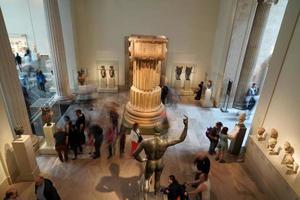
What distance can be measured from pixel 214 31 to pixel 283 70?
6.51 meters

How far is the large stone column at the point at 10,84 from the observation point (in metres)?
5.30

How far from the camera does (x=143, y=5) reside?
35.7 feet

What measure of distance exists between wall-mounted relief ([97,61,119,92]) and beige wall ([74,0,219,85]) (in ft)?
0.93

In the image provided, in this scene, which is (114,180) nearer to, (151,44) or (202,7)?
(151,44)

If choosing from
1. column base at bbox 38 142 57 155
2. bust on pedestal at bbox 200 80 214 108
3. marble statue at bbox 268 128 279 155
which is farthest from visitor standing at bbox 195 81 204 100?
column base at bbox 38 142 57 155

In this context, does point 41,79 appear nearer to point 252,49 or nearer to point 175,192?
point 175,192

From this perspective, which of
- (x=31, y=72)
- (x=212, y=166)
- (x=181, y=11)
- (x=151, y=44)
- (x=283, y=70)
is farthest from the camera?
(x=31, y=72)

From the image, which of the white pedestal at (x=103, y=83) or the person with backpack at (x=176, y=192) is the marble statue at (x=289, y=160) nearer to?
the person with backpack at (x=176, y=192)

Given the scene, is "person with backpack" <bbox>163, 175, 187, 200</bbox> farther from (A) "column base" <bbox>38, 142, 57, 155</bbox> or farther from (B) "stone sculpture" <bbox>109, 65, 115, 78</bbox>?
(B) "stone sculpture" <bbox>109, 65, 115, 78</bbox>

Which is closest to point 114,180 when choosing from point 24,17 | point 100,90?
point 100,90

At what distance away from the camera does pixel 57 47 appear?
912 cm

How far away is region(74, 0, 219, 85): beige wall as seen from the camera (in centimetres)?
1090

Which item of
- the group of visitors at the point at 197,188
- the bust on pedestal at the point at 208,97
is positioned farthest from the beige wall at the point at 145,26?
the group of visitors at the point at 197,188

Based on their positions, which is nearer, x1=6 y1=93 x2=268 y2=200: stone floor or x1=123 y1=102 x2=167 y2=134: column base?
x1=6 y1=93 x2=268 y2=200: stone floor
